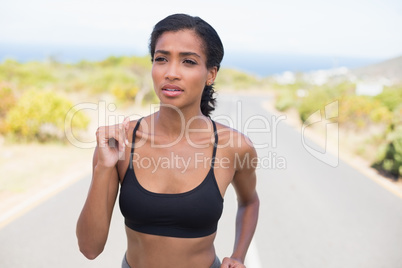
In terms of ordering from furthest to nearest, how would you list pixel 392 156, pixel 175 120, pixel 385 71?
pixel 385 71 → pixel 392 156 → pixel 175 120

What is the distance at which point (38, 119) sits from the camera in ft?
35.8

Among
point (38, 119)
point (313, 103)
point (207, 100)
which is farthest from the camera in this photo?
point (313, 103)

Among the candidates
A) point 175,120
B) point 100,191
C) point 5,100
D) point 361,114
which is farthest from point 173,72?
point 361,114

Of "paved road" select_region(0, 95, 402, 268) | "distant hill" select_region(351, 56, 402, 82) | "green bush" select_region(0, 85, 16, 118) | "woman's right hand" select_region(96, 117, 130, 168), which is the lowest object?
"paved road" select_region(0, 95, 402, 268)

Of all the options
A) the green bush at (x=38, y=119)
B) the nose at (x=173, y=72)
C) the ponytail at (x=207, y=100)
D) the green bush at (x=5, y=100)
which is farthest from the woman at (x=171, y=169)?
the green bush at (x=5, y=100)

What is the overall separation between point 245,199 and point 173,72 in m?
0.89

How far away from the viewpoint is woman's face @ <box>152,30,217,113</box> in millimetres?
1742

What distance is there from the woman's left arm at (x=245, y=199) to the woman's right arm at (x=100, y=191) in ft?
2.08

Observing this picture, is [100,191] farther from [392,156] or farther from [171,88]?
[392,156]

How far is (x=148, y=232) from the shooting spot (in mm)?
1754

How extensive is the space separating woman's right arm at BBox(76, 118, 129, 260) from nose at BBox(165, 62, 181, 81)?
0.30 metres

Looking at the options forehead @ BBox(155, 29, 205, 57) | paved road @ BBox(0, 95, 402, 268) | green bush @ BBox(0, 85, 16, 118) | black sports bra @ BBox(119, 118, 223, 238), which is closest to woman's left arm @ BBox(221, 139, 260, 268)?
black sports bra @ BBox(119, 118, 223, 238)

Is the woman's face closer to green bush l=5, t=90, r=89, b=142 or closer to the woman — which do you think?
the woman

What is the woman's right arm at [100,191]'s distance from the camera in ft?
5.49
